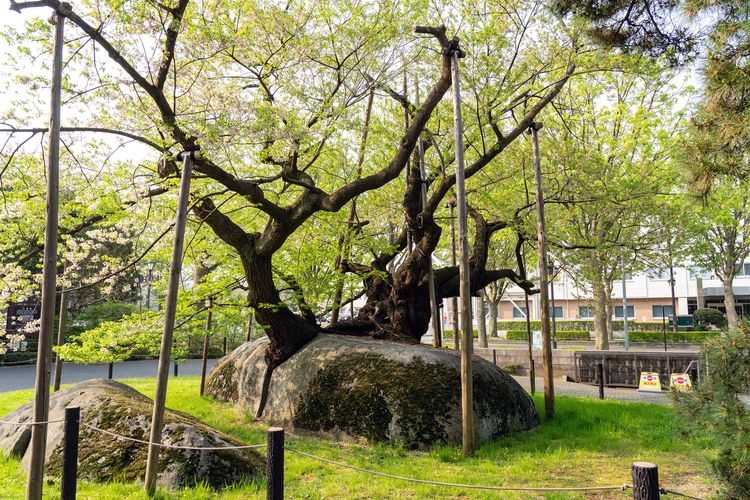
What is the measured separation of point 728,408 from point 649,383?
13.2 meters

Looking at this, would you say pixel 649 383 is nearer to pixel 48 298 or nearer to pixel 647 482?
pixel 647 482

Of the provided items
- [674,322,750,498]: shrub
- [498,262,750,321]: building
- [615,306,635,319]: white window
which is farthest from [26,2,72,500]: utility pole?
[615,306,635,319]: white window

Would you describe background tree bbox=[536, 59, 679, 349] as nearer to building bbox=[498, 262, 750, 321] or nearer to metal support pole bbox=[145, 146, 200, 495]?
metal support pole bbox=[145, 146, 200, 495]

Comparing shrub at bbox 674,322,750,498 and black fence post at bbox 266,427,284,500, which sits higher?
shrub at bbox 674,322,750,498

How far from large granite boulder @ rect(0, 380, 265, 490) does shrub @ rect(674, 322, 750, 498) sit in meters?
4.83

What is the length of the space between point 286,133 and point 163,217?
332 centimetres

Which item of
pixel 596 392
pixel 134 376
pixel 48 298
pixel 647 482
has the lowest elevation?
pixel 134 376

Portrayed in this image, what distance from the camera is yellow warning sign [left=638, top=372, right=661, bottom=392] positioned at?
14781 mm

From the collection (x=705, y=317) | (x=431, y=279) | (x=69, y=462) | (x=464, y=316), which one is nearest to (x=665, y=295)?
(x=705, y=317)

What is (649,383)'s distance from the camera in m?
15.0

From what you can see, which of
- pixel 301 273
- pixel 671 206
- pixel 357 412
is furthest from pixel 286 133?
pixel 671 206

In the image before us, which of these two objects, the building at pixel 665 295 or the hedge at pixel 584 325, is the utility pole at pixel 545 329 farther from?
the hedge at pixel 584 325

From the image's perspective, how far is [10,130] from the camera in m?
5.73

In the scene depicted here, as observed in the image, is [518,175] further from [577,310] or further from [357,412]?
[577,310]
